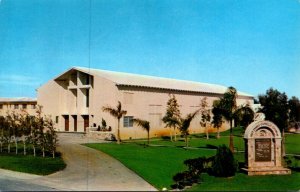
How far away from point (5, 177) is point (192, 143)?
15.0m

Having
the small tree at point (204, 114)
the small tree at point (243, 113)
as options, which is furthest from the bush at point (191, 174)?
the small tree at point (204, 114)

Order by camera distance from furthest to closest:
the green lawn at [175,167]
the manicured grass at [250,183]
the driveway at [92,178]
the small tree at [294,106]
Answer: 1. the small tree at [294,106]
2. the green lawn at [175,167]
3. the manicured grass at [250,183]
4. the driveway at [92,178]

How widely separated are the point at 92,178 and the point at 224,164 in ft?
19.0

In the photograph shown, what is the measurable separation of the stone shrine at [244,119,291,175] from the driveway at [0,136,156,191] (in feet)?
18.0

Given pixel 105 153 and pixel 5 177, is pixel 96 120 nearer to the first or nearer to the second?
pixel 105 153

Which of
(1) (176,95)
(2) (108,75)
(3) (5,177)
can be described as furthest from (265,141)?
(2) (108,75)

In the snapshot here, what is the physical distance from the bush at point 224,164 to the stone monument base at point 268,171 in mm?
910

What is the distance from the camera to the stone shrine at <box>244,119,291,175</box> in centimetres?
1808

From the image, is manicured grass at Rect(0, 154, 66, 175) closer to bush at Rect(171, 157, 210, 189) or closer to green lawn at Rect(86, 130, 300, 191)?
green lawn at Rect(86, 130, 300, 191)

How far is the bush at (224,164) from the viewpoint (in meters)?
17.2

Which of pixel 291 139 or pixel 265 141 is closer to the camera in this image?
pixel 265 141

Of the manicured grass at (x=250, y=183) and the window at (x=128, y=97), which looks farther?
the window at (x=128, y=97)

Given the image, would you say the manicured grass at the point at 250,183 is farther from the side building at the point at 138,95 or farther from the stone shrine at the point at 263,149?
the side building at the point at 138,95

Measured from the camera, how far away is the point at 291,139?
1340 inches
